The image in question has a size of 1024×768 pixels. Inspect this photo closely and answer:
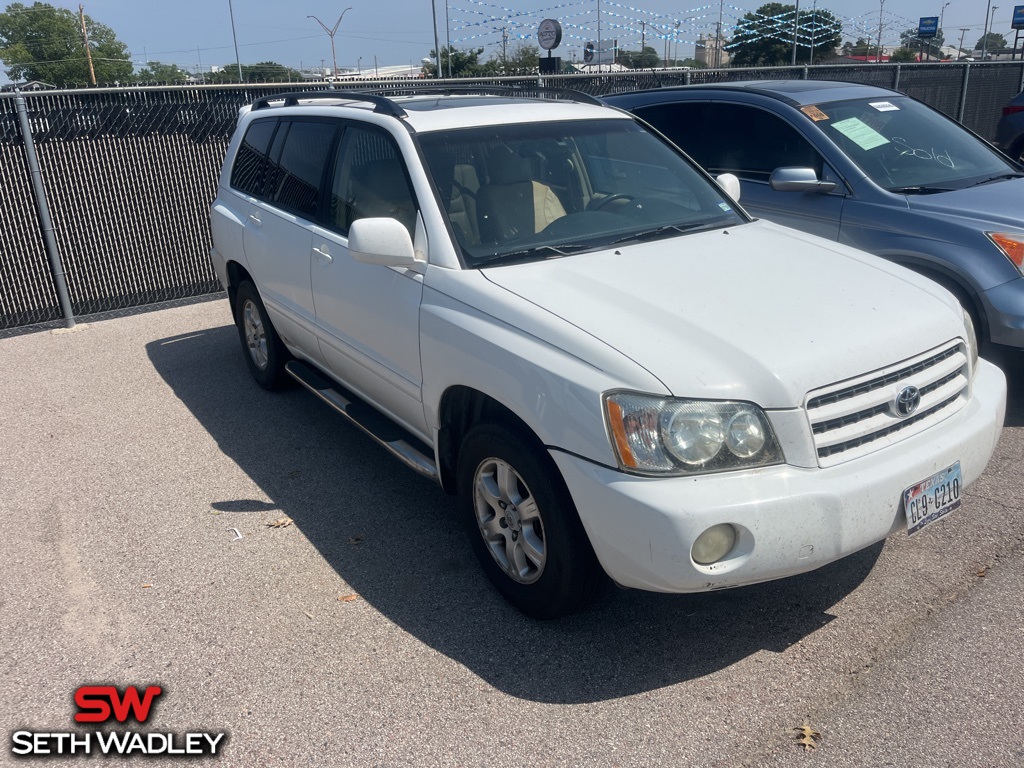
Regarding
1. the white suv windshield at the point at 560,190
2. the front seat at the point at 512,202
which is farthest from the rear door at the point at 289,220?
the front seat at the point at 512,202

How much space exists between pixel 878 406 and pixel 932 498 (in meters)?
0.39

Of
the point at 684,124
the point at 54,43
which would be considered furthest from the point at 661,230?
the point at 54,43

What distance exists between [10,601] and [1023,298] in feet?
17.4

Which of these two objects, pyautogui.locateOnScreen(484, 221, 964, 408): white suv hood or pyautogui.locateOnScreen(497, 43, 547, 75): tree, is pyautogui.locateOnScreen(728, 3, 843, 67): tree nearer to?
pyautogui.locateOnScreen(497, 43, 547, 75): tree

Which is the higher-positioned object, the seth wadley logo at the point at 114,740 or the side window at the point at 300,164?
the side window at the point at 300,164

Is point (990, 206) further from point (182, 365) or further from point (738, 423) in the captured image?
point (182, 365)

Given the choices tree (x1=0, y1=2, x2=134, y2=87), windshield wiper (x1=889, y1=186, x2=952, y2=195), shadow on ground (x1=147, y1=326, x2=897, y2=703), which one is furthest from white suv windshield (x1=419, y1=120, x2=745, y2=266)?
tree (x1=0, y1=2, x2=134, y2=87)

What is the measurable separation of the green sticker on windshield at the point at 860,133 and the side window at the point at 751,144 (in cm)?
31

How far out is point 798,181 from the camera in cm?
559

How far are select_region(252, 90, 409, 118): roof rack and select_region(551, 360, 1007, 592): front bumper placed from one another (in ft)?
6.83

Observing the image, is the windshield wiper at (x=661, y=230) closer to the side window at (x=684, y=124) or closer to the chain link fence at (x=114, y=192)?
the side window at (x=684, y=124)

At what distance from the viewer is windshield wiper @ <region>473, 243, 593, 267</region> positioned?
3580mm

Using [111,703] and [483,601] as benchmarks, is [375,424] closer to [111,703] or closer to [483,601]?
[483,601]

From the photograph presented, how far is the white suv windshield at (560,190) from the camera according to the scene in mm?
3746
